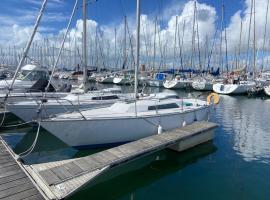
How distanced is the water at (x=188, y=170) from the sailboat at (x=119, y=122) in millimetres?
968

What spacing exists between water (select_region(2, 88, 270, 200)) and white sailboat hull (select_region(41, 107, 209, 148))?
0.77 metres

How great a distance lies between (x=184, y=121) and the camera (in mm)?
15133

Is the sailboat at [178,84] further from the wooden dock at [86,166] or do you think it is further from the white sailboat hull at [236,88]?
the wooden dock at [86,166]

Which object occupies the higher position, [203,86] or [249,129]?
[203,86]

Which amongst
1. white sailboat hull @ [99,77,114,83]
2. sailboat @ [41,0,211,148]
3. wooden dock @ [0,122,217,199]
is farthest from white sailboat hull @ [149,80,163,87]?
wooden dock @ [0,122,217,199]

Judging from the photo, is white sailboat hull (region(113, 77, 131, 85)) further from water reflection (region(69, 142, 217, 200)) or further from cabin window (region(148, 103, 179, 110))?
water reflection (region(69, 142, 217, 200))

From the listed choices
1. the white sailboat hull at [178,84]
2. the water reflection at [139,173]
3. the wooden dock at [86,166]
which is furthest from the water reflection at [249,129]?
the white sailboat hull at [178,84]

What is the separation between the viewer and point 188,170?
1145cm

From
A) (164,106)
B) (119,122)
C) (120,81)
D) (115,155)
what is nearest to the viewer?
(115,155)

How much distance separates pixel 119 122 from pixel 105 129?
2.39ft

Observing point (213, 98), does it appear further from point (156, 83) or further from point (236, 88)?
point (156, 83)

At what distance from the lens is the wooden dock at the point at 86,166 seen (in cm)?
774

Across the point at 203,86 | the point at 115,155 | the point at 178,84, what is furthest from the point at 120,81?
the point at 115,155

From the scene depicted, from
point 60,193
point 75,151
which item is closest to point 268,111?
point 75,151
